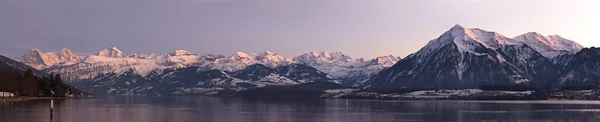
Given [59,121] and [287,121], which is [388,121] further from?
[59,121]

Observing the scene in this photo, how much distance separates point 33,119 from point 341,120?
52.0m

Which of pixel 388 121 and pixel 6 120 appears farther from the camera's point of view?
pixel 388 121

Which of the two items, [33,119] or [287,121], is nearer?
[33,119]

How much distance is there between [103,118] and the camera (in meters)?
124

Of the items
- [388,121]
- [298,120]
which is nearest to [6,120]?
[298,120]

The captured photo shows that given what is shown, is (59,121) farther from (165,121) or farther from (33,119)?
(165,121)

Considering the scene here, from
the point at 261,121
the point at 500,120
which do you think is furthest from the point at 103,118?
the point at 500,120

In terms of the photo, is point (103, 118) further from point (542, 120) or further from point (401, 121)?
point (542, 120)

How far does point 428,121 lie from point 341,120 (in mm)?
15198

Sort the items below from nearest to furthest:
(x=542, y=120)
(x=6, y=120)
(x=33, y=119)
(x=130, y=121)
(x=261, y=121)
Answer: (x=6, y=120), (x=33, y=119), (x=130, y=121), (x=261, y=121), (x=542, y=120)

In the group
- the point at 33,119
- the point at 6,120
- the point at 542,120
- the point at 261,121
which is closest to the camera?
the point at 6,120

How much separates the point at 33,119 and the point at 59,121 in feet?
12.7

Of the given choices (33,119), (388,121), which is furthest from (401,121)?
(33,119)

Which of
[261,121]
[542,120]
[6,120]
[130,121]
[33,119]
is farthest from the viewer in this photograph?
[542,120]
